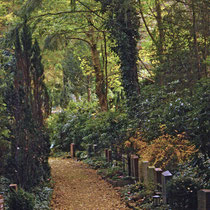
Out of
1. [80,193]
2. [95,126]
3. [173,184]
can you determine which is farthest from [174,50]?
[173,184]

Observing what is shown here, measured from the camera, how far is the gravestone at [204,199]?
4930 mm

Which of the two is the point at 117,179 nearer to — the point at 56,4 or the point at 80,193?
the point at 80,193

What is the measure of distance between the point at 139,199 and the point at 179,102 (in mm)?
2827

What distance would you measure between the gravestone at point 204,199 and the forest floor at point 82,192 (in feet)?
7.51

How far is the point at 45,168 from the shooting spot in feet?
31.9

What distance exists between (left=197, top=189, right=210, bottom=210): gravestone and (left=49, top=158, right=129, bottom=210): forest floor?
90.2 inches

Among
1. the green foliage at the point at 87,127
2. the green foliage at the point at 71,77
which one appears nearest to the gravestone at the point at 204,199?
the green foliage at the point at 87,127

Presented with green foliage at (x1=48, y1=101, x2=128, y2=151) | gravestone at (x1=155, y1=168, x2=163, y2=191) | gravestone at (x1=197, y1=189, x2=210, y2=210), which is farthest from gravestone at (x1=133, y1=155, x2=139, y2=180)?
gravestone at (x1=197, y1=189, x2=210, y2=210)

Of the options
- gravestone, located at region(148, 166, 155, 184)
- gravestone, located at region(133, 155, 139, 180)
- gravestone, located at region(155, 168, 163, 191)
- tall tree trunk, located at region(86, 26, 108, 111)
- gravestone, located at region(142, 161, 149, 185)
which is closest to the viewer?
gravestone, located at region(155, 168, 163, 191)

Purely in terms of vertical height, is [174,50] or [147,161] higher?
[174,50]

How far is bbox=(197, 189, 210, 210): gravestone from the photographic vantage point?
4930 millimetres

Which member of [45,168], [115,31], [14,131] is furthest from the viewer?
[115,31]

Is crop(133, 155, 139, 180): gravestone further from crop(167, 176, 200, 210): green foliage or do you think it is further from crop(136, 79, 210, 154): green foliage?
crop(167, 176, 200, 210): green foliage

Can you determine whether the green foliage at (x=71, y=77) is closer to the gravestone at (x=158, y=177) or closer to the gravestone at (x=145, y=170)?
the gravestone at (x=145, y=170)
